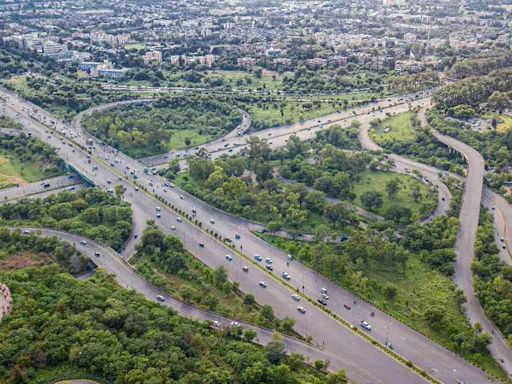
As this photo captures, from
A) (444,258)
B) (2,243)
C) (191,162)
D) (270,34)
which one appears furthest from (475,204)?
(270,34)

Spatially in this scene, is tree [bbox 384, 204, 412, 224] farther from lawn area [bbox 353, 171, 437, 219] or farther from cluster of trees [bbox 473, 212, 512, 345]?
cluster of trees [bbox 473, 212, 512, 345]

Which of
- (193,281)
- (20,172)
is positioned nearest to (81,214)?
(193,281)

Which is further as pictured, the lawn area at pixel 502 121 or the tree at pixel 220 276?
the lawn area at pixel 502 121

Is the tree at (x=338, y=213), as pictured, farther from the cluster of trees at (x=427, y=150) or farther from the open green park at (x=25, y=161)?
the open green park at (x=25, y=161)

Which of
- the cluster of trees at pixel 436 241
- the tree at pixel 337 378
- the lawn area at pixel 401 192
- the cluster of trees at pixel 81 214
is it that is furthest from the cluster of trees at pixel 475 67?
the tree at pixel 337 378

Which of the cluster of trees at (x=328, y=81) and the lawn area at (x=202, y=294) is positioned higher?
the cluster of trees at (x=328, y=81)

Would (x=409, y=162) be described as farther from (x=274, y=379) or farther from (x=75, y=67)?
(x=75, y=67)
